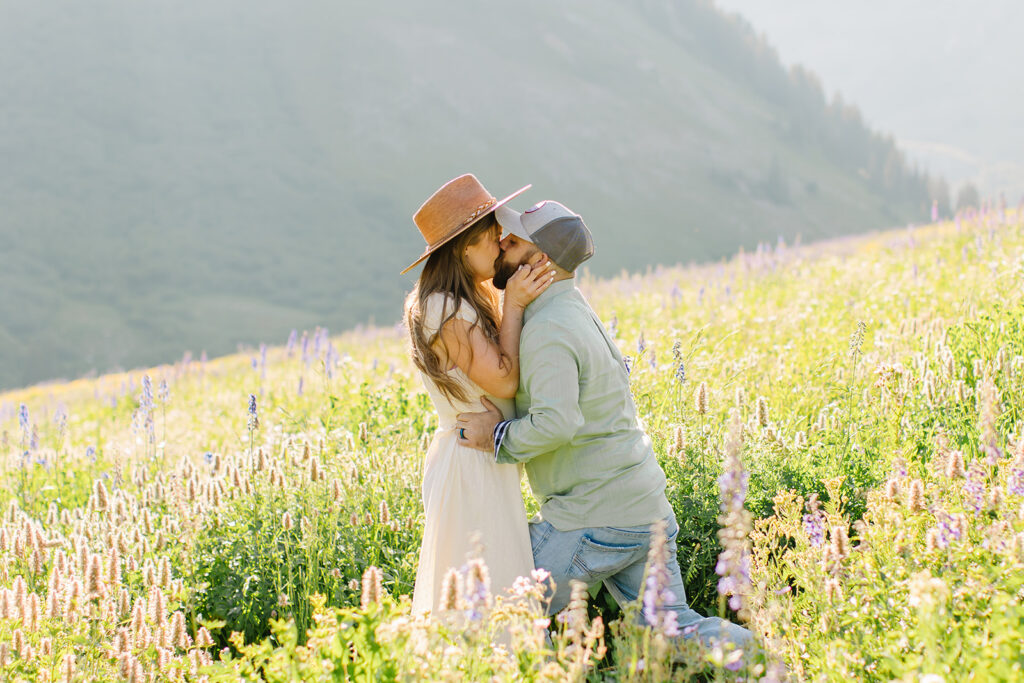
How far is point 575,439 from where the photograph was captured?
3406mm

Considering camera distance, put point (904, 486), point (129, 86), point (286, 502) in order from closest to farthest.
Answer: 1. point (904, 486)
2. point (286, 502)
3. point (129, 86)

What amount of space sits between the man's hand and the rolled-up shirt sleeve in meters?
0.16

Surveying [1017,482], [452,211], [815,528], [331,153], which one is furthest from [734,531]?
[331,153]

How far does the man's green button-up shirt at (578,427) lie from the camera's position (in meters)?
3.21

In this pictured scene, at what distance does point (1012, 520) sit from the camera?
2.79 m

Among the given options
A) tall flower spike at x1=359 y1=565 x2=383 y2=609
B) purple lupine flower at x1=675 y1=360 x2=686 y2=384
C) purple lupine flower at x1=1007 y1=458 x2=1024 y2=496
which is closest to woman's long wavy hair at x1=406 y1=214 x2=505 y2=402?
tall flower spike at x1=359 y1=565 x2=383 y2=609

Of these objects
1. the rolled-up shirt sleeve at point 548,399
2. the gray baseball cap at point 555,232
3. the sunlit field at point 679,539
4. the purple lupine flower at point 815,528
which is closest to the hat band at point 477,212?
the gray baseball cap at point 555,232

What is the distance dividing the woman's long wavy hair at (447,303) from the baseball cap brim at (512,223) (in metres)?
0.08

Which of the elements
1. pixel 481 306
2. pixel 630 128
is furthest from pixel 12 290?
pixel 630 128

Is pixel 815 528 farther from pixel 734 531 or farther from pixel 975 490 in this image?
pixel 734 531

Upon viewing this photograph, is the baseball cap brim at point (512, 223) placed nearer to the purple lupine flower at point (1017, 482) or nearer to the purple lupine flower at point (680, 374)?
the purple lupine flower at point (680, 374)

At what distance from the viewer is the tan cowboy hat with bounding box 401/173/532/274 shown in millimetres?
3434

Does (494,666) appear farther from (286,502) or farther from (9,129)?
(9,129)

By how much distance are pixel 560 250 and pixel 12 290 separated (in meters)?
74.0
